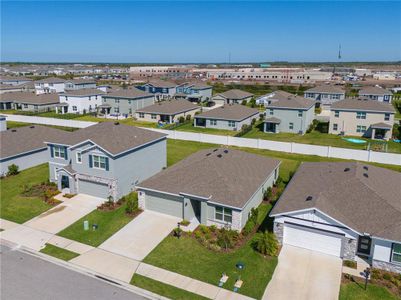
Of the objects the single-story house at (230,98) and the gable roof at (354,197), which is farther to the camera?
the single-story house at (230,98)

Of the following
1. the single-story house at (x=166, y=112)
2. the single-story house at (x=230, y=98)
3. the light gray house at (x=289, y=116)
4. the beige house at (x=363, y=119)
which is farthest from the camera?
the single-story house at (x=230, y=98)

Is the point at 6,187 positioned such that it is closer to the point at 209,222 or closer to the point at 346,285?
the point at 209,222

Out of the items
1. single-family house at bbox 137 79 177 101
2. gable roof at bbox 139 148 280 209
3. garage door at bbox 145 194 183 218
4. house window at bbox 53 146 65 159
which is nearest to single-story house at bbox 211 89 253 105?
single-family house at bbox 137 79 177 101

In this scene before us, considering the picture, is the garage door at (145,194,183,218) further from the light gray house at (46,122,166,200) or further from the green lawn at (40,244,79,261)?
the green lawn at (40,244,79,261)

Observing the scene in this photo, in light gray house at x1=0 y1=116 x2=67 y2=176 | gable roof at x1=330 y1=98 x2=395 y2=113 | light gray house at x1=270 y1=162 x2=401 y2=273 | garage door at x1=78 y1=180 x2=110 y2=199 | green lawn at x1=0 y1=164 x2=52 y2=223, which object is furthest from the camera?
gable roof at x1=330 y1=98 x2=395 y2=113

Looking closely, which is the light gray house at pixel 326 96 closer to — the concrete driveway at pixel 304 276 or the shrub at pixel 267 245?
the concrete driveway at pixel 304 276

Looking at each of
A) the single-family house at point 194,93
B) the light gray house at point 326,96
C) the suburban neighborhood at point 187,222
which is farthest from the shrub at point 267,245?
the single-family house at point 194,93

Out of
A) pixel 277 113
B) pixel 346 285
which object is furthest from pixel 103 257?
pixel 277 113
